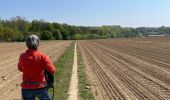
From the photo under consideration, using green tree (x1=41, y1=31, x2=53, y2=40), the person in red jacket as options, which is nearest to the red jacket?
the person in red jacket

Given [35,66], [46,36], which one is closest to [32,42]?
[35,66]

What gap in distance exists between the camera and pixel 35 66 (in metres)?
6.51

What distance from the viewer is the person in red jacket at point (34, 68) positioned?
6.48 metres

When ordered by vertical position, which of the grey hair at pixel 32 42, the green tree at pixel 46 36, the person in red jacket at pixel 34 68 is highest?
the grey hair at pixel 32 42

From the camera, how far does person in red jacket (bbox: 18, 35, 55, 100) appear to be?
6.48 meters

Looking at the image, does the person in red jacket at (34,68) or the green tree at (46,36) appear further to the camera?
the green tree at (46,36)

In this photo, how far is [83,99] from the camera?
41.2 ft

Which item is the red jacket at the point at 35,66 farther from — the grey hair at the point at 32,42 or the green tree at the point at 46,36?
the green tree at the point at 46,36

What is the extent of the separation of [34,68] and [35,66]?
0.04 metres

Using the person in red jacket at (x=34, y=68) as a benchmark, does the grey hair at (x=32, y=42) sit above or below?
above

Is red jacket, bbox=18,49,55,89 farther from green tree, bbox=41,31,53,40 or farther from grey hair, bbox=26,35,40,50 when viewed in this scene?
green tree, bbox=41,31,53,40

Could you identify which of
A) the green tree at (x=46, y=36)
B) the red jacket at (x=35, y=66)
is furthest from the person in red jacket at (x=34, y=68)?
the green tree at (x=46, y=36)

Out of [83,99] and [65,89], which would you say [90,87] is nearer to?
[65,89]

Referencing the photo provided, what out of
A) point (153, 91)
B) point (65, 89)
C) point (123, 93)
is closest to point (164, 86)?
point (153, 91)
